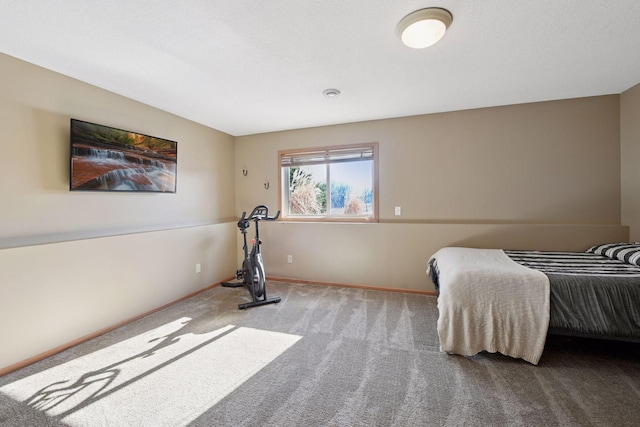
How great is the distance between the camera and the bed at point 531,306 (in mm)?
1857

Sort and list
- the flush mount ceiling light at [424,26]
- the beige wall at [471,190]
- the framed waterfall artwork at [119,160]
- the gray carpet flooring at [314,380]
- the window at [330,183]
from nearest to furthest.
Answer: the gray carpet flooring at [314,380], the flush mount ceiling light at [424,26], the framed waterfall artwork at [119,160], the beige wall at [471,190], the window at [330,183]

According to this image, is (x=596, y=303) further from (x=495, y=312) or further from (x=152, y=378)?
(x=152, y=378)

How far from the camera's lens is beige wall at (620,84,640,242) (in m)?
2.66

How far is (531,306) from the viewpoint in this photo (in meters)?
1.94

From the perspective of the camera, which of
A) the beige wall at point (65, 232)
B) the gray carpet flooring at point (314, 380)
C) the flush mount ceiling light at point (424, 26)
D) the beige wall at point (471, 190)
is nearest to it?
the gray carpet flooring at point (314, 380)

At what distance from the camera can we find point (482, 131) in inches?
129

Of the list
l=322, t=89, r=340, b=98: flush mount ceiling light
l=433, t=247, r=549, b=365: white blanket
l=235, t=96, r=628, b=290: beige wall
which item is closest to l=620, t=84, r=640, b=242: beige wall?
l=235, t=96, r=628, b=290: beige wall

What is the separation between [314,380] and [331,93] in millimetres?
2622

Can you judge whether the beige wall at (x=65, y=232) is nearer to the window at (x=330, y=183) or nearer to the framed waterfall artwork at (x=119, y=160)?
the framed waterfall artwork at (x=119, y=160)

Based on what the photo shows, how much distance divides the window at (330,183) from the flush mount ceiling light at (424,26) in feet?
6.31

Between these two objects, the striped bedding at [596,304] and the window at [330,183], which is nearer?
the striped bedding at [596,304]

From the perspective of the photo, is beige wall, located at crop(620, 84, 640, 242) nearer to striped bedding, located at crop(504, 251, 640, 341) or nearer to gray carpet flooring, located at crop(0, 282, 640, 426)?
striped bedding, located at crop(504, 251, 640, 341)

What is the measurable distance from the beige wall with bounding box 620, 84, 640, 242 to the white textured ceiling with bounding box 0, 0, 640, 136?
0.19 metres

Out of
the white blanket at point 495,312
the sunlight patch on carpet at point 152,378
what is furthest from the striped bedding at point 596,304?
the sunlight patch on carpet at point 152,378
